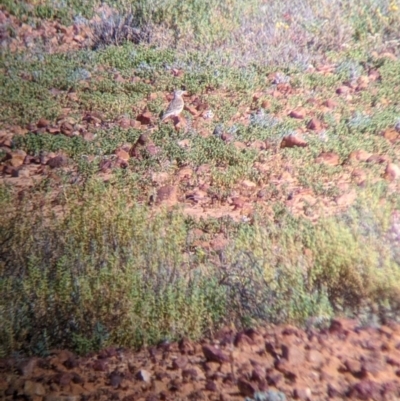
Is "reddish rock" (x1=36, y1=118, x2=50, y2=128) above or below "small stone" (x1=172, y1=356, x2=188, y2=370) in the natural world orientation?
above

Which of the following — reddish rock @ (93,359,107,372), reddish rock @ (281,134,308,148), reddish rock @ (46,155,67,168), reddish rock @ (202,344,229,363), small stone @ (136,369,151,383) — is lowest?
small stone @ (136,369,151,383)

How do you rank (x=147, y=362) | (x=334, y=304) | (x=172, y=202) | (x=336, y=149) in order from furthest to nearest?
(x=336, y=149)
(x=172, y=202)
(x=334, y=304)
(x=147, y=362)

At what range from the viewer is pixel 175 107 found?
16.3 feet

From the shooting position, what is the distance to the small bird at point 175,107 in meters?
4.91

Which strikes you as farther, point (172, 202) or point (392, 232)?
point (172, 202)

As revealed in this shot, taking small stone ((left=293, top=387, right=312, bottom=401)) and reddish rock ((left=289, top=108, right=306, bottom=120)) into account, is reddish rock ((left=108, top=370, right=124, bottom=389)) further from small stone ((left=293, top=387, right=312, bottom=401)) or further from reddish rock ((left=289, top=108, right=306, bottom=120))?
reddish rock ((left=289, top=108, right=306, bottom=120))

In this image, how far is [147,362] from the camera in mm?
3041

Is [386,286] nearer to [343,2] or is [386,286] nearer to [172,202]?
[172,202]

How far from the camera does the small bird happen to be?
4914 mm

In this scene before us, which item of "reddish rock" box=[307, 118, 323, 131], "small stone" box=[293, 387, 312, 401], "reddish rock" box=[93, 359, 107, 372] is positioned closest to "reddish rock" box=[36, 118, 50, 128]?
"reddish rock" box=[307, 118, 323, 131]

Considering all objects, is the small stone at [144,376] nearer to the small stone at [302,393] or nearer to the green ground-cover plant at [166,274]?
the green ground-cover plant at [166,274]

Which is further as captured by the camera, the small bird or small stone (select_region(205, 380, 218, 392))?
the small bird

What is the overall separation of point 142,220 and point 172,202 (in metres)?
0.38

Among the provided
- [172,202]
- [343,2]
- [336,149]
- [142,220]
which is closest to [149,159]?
[172,202]
